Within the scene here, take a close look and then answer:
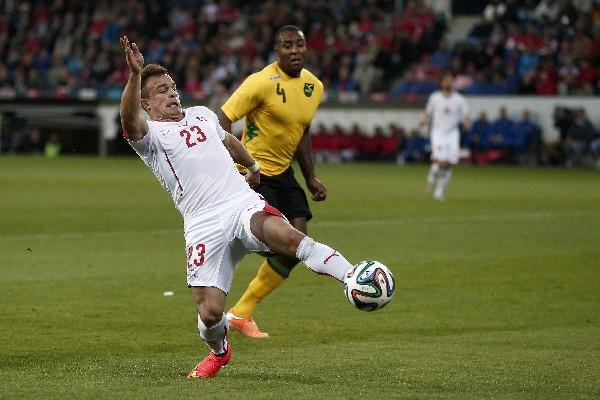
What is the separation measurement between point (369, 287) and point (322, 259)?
38 cm

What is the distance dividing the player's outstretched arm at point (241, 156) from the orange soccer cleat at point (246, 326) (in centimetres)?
158

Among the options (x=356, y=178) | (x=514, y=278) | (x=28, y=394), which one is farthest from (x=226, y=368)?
(x=356, y=178)

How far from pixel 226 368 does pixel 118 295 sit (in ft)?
12.1

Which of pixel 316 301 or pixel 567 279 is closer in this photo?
pixel 316 301

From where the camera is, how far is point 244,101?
1016 cm

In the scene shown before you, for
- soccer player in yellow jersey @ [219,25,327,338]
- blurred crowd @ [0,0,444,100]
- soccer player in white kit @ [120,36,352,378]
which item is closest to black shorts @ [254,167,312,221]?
soccer player in yellow jersey @ [219,25,327,338]

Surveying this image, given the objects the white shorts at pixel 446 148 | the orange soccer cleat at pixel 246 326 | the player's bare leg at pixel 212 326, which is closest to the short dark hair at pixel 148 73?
the player's bare leg at pixel 212 326

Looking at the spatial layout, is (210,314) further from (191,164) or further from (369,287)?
A: (369,287)

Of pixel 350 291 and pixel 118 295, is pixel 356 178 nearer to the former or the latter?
pixel 118 295

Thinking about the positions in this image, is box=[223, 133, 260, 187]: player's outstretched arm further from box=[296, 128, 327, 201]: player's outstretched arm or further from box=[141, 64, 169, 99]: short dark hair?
box=[296, 128, 327, 201]: player's outstretched arm

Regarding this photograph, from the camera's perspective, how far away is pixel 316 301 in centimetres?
1148

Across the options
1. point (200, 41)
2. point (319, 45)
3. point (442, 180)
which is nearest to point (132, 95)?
point (442, 180)

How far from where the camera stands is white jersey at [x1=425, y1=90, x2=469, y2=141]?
26.9 metres

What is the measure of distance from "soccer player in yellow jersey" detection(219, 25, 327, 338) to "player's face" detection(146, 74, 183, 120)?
84.8 inches
